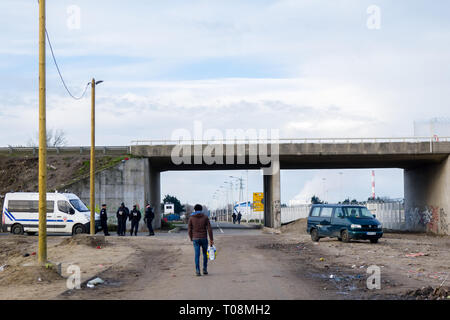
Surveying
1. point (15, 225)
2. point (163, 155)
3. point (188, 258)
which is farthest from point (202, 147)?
point (188, 258)

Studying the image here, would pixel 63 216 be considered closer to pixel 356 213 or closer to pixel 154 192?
pixel 356 213

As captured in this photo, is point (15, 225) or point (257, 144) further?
point (257, 144)

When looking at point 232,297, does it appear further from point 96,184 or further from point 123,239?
point 96,184

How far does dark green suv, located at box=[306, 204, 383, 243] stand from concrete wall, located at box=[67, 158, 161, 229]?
20.4m

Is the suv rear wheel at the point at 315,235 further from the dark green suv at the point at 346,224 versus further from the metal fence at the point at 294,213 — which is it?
the metal fence at the point at 294,213

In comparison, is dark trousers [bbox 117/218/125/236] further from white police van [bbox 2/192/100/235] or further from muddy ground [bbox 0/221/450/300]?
muddy ground [bbox 0/221/450/300]

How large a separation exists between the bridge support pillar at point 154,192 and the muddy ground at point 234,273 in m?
23.6

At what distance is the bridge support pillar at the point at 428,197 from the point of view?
44.2 metres

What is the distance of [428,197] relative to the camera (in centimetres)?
4766

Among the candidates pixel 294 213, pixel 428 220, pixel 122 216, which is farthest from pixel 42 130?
pixel 294 213

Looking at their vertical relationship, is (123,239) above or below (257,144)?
below
